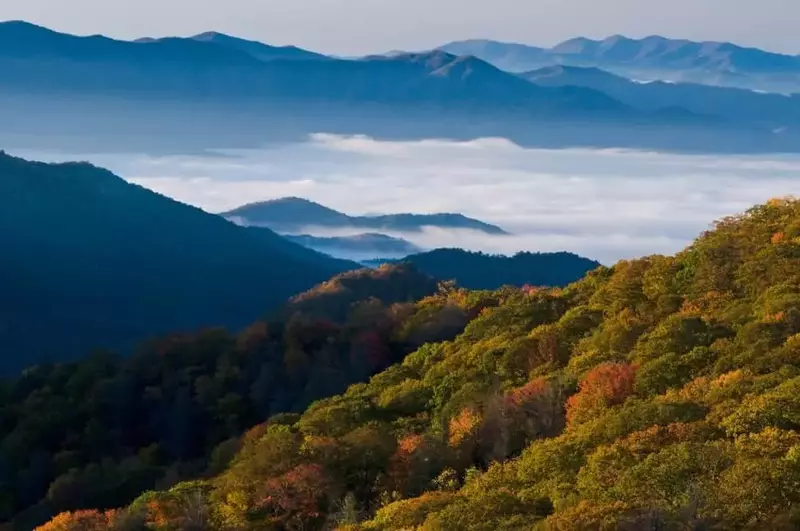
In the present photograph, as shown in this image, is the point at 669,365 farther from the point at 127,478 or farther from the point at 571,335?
the point at 127,478

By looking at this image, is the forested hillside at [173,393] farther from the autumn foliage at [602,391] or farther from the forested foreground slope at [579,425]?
the autumn foliage at [602,391]

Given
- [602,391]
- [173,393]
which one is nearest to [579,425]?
[602,391]

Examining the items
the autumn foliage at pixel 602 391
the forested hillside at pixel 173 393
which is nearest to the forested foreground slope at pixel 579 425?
Result: the autumn foliage at pixel 602 391

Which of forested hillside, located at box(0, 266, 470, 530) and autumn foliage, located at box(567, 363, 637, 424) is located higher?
autumn foliage, located at box(567, 363, 637, 424)

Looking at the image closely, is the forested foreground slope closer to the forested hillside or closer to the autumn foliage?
the autumn foliage

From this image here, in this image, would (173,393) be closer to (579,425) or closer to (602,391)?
(602,391)

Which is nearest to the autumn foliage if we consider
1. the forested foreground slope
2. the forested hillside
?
the forested foreground slope

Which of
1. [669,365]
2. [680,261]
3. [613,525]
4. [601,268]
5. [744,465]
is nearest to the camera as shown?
[613,525]

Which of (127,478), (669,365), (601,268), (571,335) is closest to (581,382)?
(669,365)
